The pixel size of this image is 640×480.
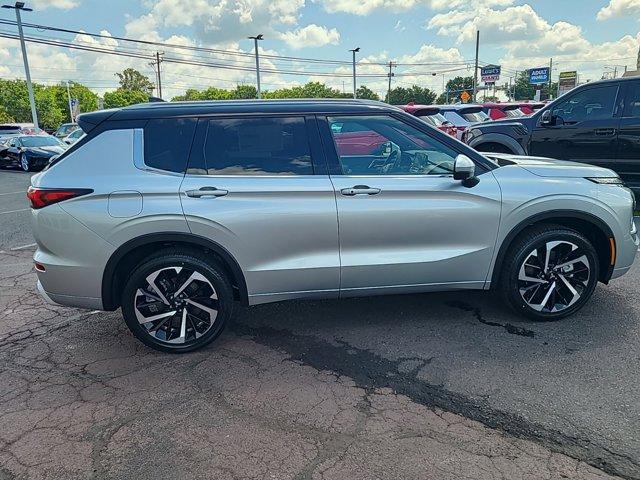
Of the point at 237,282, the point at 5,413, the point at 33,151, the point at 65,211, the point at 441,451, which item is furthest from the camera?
the point at 33,151

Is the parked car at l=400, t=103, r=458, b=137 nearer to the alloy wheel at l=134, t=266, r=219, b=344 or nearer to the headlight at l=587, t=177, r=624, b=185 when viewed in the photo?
the headlight at l=587, t=177, r=624, b=185

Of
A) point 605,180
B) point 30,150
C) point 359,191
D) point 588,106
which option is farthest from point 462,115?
point 30,150

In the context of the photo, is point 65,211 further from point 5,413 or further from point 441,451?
point 441,451

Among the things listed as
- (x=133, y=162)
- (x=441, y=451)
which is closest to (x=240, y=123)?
(x=133, y=162)

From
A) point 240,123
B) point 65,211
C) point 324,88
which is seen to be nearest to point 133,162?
point 65,211

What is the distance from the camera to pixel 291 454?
2547 mm

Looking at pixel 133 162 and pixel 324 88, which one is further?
pixel 324 88

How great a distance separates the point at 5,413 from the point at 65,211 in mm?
1336

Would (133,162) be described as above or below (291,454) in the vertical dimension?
above

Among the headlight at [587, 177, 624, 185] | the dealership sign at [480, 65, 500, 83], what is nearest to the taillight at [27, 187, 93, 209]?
the headlight at [587, 177, 624, 185]

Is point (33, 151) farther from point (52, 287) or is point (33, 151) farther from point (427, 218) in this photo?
point (427, 218)

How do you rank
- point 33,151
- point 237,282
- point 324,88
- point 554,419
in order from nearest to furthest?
1. point 554,419
2. point 237,282
3. point 33,151
4. point 324,88

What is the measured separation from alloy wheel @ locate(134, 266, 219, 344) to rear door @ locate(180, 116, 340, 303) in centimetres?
32

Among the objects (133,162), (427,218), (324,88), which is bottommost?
(427,218)
